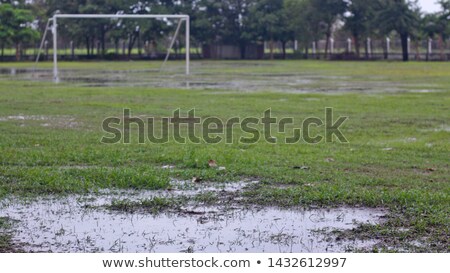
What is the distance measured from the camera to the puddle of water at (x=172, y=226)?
571cm

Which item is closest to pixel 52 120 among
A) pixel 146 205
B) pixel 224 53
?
pixel 146 205

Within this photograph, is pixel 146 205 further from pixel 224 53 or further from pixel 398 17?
pixel 224 53

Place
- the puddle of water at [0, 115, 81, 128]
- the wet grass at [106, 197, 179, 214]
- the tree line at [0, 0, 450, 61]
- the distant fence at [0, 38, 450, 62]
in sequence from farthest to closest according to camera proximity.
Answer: the distant fence at [0, 38, 450, 62] → the tree line at [0, 0, 450, 61] → the puddle of water at [0, 115, 81, 128] → the wet grass at [106, 197, 179, 214]

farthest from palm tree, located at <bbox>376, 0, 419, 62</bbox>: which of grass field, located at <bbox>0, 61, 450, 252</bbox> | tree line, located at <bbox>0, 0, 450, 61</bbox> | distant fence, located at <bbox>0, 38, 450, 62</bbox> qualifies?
grass field, located at <bbox>0, 61, 450, 252</bbox>

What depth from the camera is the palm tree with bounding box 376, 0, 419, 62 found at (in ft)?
212

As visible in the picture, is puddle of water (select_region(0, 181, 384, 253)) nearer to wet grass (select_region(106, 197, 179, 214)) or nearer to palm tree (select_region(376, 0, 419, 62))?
wet grass (select_region(106, 197, 179, 214))

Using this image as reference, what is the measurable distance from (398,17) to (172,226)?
60.8 m

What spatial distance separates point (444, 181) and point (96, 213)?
137 inches

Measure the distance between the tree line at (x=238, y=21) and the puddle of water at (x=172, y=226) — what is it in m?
59.1

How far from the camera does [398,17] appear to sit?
64688 millimetres

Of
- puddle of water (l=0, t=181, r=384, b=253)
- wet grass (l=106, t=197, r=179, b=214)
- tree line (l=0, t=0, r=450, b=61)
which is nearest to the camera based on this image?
puddle of water (l=0, t=181, r=384, b=253)

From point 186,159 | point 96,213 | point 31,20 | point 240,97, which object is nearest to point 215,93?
point 240,97

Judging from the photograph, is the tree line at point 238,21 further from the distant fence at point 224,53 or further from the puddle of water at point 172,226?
the puddle of water at point 172,226
